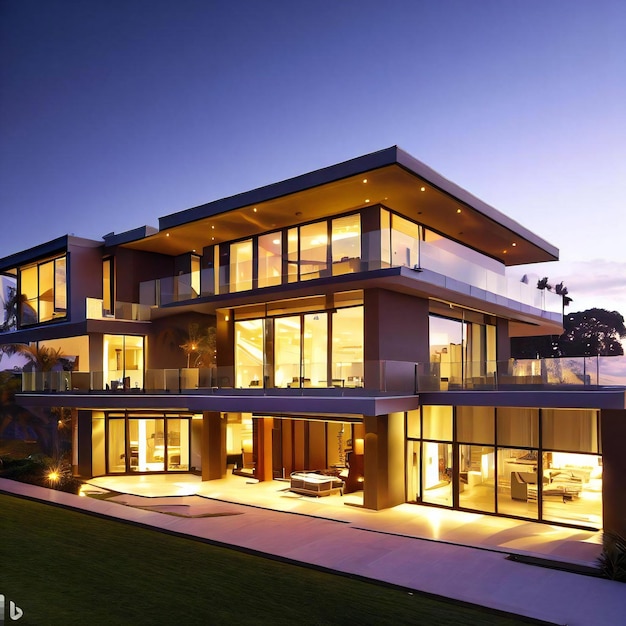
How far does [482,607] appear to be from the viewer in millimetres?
9148

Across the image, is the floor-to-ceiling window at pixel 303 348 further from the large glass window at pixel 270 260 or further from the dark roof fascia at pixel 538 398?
the dark roof fascia at pixel 538 398

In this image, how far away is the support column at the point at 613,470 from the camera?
1337cm

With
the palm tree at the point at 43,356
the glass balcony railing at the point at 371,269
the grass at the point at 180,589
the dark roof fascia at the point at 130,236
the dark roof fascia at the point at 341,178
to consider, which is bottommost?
the grass at the point at 180,589

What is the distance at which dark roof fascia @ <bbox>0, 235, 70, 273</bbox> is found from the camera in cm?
2488

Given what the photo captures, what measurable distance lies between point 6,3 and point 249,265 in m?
10.7

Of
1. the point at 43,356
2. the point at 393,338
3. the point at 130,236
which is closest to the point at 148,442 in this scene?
the point at 130,236

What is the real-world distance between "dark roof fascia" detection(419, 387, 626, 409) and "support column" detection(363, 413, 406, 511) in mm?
1374

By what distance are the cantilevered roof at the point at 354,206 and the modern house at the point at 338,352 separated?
90mm

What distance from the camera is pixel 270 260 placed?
20422 millimetres

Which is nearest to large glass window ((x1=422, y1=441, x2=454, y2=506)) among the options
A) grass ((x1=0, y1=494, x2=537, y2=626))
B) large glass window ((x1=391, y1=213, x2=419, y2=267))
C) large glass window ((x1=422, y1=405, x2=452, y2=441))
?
large glass window ((x1=422, y1=405, x2=452, y2=441))

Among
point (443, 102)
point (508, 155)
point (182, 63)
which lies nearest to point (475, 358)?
point (443, 102)

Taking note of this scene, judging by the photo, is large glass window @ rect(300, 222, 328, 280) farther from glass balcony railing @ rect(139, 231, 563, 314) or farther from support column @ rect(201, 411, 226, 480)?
support column @ rect(201, 411, 226, 480)

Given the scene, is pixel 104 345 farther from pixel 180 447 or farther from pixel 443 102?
pixel 443 102

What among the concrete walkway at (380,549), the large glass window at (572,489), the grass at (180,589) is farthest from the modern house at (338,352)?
the grass at (180,589)
